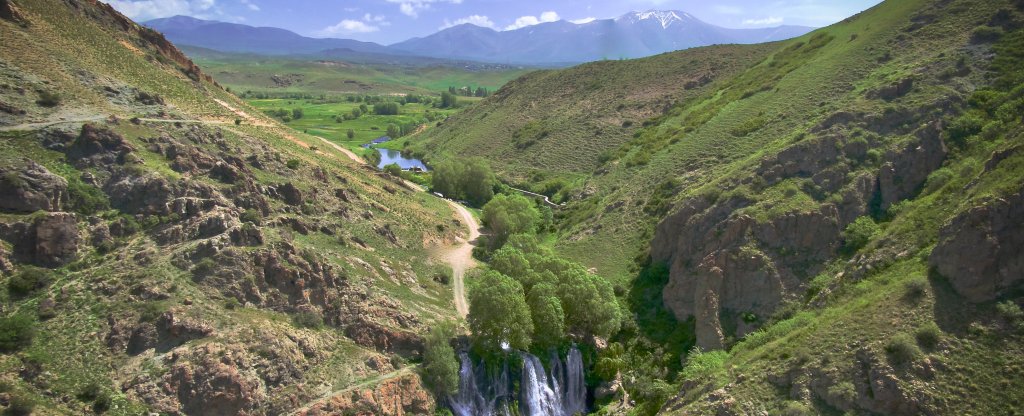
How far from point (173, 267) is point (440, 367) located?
71.5 ft

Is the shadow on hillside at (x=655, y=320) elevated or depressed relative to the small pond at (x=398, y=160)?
elevated

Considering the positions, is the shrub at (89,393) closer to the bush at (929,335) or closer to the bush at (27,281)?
the bush at (27,281)

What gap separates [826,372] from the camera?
4084 centimetres

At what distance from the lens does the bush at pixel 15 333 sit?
4034cm

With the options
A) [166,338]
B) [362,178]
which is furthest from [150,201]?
[362,178]

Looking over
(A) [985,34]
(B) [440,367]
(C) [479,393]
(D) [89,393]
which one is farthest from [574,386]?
(A) [985,34]

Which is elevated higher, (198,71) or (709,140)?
(198,71)

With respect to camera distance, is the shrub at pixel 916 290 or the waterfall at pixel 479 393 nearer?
the shrub at pixel 916 290

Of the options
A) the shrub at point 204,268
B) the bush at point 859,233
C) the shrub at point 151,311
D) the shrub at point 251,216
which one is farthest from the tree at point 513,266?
the shrub at point 151,311

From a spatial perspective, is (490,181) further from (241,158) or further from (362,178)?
(241,158)

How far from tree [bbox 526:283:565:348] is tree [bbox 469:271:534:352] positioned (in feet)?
4.60

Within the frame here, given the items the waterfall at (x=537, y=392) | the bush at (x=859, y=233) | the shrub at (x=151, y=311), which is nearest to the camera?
the shrub at (x=151, y=311)

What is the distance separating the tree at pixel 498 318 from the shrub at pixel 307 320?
12.6m

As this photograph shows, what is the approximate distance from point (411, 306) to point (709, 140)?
5089 cm
